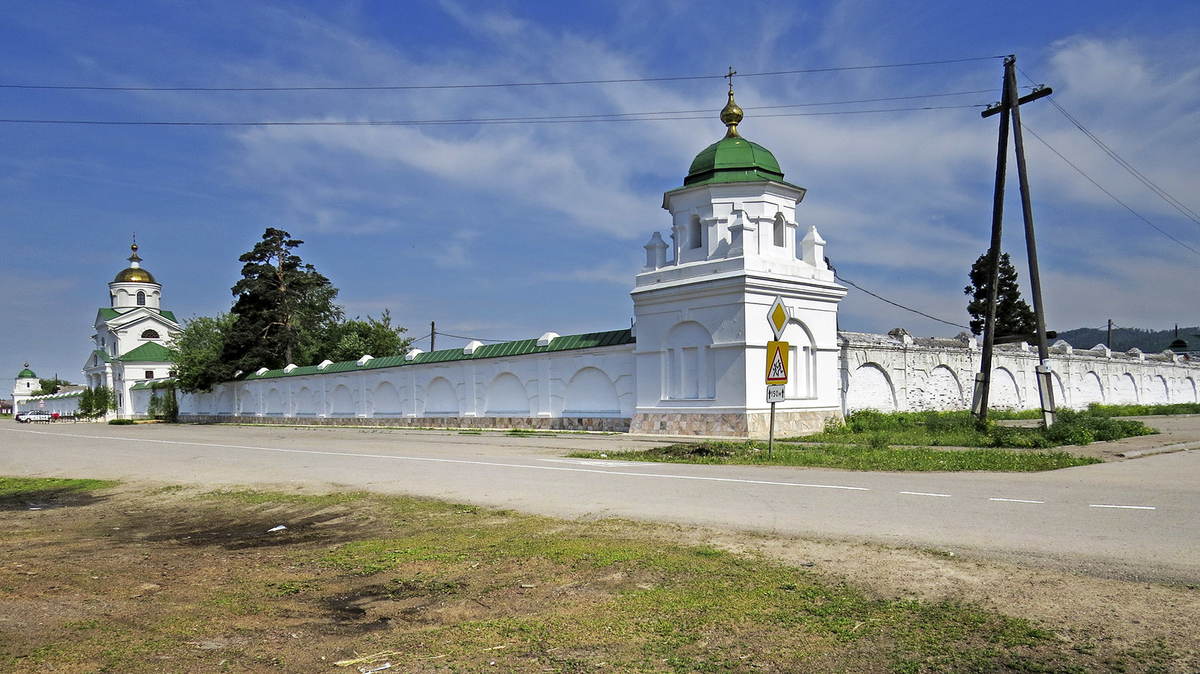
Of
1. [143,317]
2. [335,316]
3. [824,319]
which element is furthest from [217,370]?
[824,319]

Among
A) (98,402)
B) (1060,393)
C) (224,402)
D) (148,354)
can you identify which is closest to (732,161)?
(1060,393)

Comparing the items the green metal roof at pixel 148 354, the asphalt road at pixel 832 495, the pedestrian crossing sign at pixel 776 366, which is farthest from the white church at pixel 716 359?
the green metal roof at pixel 148 354

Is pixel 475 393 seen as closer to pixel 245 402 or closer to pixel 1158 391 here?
pixel 245 402

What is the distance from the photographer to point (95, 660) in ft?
13.6

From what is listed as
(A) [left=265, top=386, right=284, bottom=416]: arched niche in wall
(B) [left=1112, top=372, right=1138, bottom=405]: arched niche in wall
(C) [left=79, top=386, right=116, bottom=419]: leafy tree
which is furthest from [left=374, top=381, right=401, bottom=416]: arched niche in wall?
(C) [left=79, top=386, right=116, bottom=419]: leafy tree

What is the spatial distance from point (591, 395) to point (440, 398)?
973cm

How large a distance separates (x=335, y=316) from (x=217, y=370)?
13860mm

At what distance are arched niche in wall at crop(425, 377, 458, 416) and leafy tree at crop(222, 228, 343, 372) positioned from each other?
74.2 feet

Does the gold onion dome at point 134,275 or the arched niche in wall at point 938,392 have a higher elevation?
the gold onion dome at point 134,275

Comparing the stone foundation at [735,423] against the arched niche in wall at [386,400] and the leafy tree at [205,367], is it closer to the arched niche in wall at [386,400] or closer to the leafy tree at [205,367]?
the arched niche in wall at [386,400]

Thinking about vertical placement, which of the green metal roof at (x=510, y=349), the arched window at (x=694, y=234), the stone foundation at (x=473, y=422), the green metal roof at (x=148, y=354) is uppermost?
the arched window at (x=694, y=234)

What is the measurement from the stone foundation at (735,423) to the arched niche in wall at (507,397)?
23.9ft

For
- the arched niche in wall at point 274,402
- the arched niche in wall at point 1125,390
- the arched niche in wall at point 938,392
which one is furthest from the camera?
the arched niche in wall at point 274,402

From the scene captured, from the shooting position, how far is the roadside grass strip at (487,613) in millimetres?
4074
